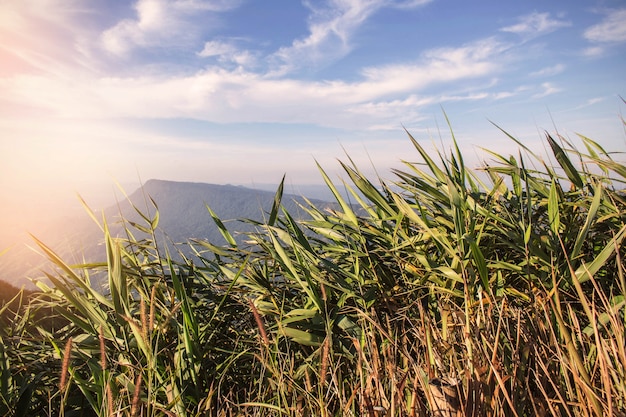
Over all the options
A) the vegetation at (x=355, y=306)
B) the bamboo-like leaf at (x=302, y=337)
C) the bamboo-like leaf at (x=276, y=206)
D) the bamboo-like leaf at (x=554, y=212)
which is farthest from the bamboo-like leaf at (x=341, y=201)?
the bamboo-like leaf at (x=554, y=212)

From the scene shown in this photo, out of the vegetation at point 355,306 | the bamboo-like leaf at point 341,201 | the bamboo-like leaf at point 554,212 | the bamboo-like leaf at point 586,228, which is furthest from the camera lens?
the bamboo-like leaf at point 341,201

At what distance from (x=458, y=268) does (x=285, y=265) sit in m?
0.80

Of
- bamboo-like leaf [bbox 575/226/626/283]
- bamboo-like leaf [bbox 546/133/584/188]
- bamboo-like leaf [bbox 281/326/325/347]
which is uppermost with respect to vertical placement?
bamboo-like leaf [bbox 546/133/584/188]

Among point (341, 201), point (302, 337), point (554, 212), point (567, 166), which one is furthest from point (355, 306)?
point (567, 166)

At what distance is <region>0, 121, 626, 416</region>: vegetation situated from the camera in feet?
4.81

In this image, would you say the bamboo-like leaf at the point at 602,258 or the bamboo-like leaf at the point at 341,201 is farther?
the bamboo-like leaf at the point at 341,201

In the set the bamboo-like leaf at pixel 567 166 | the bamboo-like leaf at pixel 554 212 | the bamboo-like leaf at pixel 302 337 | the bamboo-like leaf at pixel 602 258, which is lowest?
the bamboo-like leaf at pixel 302 337

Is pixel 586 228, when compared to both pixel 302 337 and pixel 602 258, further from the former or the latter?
pixel 302 337

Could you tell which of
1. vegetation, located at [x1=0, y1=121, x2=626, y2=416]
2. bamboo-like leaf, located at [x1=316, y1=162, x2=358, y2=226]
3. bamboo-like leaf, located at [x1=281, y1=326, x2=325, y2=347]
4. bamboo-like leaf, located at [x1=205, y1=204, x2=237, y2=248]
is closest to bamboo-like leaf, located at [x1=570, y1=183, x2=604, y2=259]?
vegetation, located at [x1=0, y1=121, x2=626, y2=416]

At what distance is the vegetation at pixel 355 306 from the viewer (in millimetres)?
1465

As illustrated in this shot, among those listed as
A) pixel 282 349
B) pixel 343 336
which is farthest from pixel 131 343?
pixel 343 336

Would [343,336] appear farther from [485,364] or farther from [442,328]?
[485,364]

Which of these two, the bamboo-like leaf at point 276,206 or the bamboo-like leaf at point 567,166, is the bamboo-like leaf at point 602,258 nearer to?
the bamboo-like leaf at point 567,166

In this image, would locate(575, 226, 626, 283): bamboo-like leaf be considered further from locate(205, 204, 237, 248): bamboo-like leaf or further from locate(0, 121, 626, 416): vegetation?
locate(205, 204, 237, 248): bamboo-like leaf
